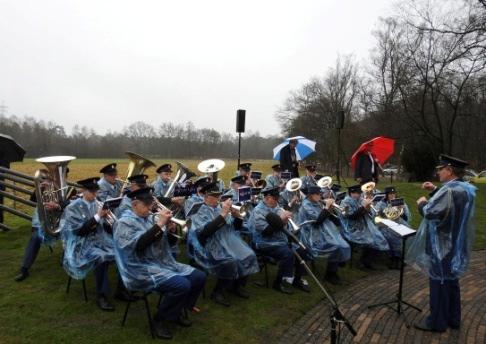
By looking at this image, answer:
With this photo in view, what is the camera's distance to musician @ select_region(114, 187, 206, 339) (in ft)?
17.6

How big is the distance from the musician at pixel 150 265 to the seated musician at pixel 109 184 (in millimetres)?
2827

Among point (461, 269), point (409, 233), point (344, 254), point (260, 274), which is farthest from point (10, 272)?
point (461, 269)

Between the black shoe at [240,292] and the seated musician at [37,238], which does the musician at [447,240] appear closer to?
the black shoe at [240,292]

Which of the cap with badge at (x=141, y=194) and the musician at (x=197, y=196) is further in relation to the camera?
the musician at (x=197, y=196)

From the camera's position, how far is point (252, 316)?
639 centimetres

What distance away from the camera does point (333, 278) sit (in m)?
8.12

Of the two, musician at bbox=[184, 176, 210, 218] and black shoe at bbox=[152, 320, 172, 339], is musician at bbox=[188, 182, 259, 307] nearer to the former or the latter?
musician at bbox=[184, 176, 210, 218]

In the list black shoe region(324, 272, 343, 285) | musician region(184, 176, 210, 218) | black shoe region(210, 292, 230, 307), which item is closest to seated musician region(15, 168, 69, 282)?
musician region(184, 176, 210, 218)

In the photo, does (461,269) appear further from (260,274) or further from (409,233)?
(260,274)

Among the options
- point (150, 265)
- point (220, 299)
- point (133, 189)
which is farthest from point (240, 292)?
point (133, 189)

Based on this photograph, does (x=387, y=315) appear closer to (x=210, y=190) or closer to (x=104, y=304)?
(x=210, y=190)

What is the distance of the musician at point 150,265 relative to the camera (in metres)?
5.38

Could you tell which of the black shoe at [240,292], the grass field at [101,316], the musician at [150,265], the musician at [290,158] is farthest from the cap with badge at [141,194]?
the musician at [290,158]

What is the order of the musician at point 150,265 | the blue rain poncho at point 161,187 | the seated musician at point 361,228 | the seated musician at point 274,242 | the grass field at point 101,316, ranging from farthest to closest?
the blue rain poncho at point 161,187 < the seated musician at point 361,228 < the seated musician at point 274,242 < the grass field at point 101,316 < the musician at point 150,265
